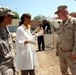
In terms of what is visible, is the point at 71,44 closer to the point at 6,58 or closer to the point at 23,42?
the point at 23,42

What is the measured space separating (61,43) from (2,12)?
6.86 ft

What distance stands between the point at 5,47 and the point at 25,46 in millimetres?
1761

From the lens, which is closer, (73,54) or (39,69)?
(73,54)

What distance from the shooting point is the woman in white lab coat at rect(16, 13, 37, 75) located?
5.97 meters

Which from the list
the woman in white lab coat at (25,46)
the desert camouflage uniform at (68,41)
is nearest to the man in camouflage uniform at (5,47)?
the woman in white lab coat at (25,46)

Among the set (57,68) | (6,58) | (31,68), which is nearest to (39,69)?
(57,68)

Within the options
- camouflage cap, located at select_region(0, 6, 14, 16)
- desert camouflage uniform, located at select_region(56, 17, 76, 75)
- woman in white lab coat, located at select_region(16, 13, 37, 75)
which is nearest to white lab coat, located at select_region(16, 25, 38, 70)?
woman in white lab coat, located at select_region(16, 13, 37, 75)

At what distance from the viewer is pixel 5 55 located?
14.0 feet

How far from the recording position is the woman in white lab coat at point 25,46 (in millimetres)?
5969

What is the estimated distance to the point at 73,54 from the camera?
221 inches

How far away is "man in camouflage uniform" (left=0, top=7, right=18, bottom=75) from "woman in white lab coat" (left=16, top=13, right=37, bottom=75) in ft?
5.13

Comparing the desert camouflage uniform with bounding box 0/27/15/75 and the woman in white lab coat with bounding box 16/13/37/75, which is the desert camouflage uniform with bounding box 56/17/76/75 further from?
the desert camouflage uniform with bounding box 0/27/15/75

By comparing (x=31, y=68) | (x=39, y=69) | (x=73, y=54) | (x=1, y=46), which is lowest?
(x=39, y=69)

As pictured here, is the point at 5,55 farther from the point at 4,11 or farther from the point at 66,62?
the point at 66,62
